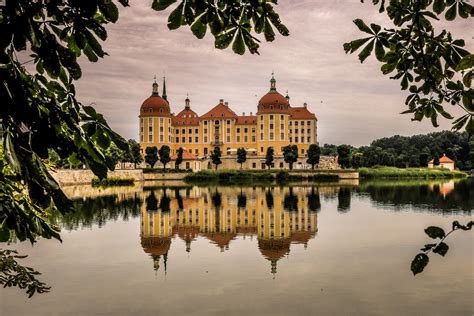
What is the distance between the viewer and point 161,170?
5659 centimetres

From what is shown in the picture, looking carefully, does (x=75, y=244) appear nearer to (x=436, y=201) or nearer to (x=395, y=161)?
(x=436, y=201)

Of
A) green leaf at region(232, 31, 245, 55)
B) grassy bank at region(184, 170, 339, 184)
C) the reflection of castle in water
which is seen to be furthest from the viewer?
grassy bank at region(184, 170, 339, 184)

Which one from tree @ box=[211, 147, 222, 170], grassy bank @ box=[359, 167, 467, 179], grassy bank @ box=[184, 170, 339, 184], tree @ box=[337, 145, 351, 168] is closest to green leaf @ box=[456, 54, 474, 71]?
grassy bank @ box=[184, 170, 339, 184]

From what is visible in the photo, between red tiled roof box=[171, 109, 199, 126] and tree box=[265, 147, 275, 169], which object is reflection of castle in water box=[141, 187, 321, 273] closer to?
tree box=[265, 147, 275, 169]

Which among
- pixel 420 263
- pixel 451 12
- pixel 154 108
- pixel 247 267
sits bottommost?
pixel 247 267

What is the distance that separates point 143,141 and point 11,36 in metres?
68.6

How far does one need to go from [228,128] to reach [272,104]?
765 centimetres

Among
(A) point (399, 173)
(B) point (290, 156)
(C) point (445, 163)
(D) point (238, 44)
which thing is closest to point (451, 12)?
(D) point (238, 44)

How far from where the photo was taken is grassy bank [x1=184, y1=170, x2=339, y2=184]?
5212 cm

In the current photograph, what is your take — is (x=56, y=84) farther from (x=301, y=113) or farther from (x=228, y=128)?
(x=301, y=113)

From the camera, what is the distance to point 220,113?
70312 millimetres

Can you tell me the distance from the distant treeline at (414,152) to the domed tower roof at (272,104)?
963 centimetres

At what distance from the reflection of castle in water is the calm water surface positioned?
0.24ft

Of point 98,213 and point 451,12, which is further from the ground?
point 451,12
